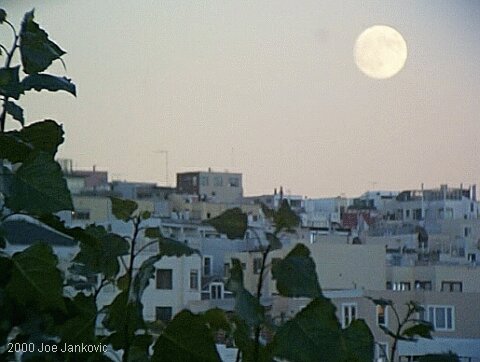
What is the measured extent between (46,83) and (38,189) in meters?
0.08

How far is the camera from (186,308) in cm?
48

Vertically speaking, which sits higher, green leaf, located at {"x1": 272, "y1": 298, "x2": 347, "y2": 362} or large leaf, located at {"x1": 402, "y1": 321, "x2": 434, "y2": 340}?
green leaf, located at {"x1": 272, "y1": 298, "x2": 347, "y2": 362}

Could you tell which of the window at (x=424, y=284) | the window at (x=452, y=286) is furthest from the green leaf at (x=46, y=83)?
the window at (x=452, y=286)

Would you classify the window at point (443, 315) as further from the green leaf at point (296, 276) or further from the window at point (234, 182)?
the window at point (234, 182)

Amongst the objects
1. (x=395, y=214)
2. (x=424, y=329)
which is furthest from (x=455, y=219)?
(x=424, y=329)

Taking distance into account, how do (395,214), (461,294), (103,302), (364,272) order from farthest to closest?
1. (395,214)
2. (364,272)
3. (461,294)
4. (103,302)

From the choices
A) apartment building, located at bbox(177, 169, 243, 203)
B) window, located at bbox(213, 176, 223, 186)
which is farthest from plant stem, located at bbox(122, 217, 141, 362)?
window, located at bbox(213, 176, 223, 186)

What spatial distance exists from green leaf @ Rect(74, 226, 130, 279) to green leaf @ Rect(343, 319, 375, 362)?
0.14 meters

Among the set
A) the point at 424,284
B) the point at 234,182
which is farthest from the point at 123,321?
the point at 234,182

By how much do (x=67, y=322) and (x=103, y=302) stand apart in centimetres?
6

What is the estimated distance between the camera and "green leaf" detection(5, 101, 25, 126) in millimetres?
541

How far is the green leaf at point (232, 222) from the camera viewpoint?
1.76ft

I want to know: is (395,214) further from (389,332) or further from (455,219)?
(389,332)

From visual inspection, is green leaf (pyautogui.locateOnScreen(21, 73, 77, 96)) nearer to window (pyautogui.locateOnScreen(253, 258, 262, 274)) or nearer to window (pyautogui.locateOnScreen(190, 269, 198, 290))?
window (pyautogui.locateOnScreen(253, 258, 262, 274))
